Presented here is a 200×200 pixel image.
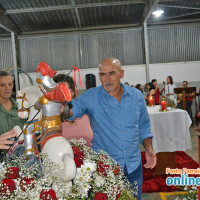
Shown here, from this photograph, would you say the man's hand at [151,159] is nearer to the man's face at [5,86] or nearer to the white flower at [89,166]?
the white flower at [89,166]

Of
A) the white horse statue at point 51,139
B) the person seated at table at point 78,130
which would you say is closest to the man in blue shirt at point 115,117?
the person seated at table at point 78,130

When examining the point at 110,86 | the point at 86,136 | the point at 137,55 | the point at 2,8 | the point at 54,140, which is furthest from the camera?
the point at 137,55

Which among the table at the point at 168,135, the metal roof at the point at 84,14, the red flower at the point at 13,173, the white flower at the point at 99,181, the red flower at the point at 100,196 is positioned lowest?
the table at the point at 168,135

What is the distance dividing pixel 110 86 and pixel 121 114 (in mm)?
242

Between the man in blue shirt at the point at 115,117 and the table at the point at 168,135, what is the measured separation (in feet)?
6.82

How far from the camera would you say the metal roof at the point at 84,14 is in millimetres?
7598

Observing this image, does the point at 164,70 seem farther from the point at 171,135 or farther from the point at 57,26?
the point at 171,135

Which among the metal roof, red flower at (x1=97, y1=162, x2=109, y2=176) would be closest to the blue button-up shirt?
red flower at (x1=97, y1=162, x2=109, y2=176)

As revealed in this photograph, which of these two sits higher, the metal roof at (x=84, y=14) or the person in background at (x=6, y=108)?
the metal roof at (x=84, y=14)

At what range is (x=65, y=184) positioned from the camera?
953mm

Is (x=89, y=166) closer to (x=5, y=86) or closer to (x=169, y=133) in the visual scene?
(x=5, y=86)

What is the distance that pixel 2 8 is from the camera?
770cm

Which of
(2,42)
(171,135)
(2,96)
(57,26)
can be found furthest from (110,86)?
(2,42)

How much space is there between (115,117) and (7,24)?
7.94 meters
